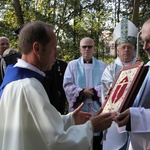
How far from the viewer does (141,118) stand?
7.75ft

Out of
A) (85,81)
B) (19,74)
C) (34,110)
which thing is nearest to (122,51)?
(85,81)

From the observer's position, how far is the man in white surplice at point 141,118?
7.64ft

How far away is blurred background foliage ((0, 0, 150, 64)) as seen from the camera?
1016cm

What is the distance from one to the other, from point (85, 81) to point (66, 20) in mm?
6141

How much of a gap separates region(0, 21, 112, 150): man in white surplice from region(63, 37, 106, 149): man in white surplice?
3030 millimetres

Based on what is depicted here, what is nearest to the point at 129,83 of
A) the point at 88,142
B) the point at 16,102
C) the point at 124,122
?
the point at 124,122

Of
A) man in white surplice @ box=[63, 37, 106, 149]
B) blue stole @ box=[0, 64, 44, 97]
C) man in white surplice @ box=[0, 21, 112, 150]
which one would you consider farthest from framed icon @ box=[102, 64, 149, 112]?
man in white surplice @ box=[63, 37, 106, 149]

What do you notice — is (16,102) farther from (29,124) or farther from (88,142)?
(88,142)

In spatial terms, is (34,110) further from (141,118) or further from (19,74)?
(141,118)

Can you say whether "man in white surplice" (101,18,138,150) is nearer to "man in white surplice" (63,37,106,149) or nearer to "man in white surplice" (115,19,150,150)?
"man in white surplice" (63,37,106,149)

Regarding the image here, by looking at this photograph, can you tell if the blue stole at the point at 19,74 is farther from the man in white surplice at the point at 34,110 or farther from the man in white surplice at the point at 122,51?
the man in white surplice at the point at 122,51

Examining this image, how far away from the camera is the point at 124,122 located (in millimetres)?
2301

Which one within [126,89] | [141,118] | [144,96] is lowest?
[141,118]

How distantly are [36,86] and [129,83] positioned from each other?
796mm
